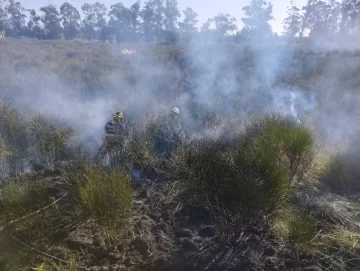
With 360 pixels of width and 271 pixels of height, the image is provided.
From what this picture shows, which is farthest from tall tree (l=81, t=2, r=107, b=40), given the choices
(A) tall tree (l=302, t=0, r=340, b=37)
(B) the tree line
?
(A) tall tree (l=302, t=0, r=340, b=37)

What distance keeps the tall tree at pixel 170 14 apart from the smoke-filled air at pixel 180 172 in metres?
22.5

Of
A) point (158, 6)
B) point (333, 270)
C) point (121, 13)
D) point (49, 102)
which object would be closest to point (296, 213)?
point (333, 270)

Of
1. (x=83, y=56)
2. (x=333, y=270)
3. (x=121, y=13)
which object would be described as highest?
(x=121, y=13)

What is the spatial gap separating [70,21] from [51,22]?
270cm

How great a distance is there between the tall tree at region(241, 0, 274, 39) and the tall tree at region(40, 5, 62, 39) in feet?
77.0

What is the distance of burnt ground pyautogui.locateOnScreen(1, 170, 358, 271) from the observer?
3648 millimetres

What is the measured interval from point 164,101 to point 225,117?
3.39m

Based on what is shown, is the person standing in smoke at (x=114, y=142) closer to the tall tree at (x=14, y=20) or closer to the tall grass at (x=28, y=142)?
the tall grass at (x=28, y=142)

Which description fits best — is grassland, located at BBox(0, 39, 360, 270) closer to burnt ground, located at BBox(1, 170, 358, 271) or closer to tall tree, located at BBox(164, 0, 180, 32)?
burnt ground, located at BBox(1, 170, 358, 271)

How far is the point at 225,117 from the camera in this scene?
370 inches

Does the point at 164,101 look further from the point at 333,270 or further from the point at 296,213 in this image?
the point at 333,270

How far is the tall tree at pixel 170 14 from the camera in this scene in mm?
35562

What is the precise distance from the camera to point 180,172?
3873 millimetres

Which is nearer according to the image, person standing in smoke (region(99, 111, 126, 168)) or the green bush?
the green bush
